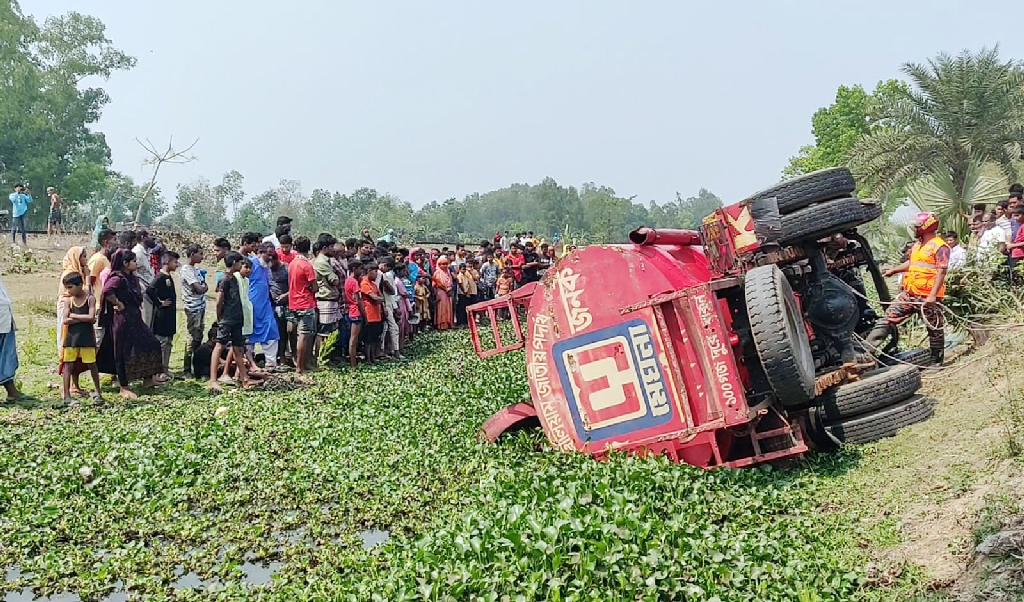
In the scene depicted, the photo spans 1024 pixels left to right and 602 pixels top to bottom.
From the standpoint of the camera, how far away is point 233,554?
629 centimetres

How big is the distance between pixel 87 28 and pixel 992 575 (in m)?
51.6

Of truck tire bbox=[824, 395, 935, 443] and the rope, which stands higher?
the rope

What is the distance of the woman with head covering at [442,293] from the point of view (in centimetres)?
2038

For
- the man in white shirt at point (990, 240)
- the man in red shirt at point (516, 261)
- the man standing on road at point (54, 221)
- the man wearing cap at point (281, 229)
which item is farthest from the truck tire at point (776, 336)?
the man standing on road at point (54, 221)

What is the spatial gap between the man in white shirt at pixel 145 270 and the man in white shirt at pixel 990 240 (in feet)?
33.8

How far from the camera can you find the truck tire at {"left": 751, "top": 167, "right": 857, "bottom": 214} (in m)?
8.34

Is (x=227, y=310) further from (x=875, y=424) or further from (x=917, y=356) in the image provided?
(x=917, y=356)

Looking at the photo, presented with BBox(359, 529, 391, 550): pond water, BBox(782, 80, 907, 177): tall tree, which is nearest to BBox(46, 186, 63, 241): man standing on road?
BBox(359, 529, 391, 550): pond water

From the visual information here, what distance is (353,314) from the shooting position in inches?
574

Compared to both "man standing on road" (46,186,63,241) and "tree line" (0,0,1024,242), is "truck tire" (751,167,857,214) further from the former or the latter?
"man standing on road" (46,186,63,241)

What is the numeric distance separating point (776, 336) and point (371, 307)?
29.8 ft

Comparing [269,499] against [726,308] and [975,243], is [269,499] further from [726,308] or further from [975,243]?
[975,243]

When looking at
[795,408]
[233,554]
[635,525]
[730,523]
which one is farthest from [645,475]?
[233,554]

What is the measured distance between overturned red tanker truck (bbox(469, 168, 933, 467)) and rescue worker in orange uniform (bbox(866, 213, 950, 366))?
138 centimetres
